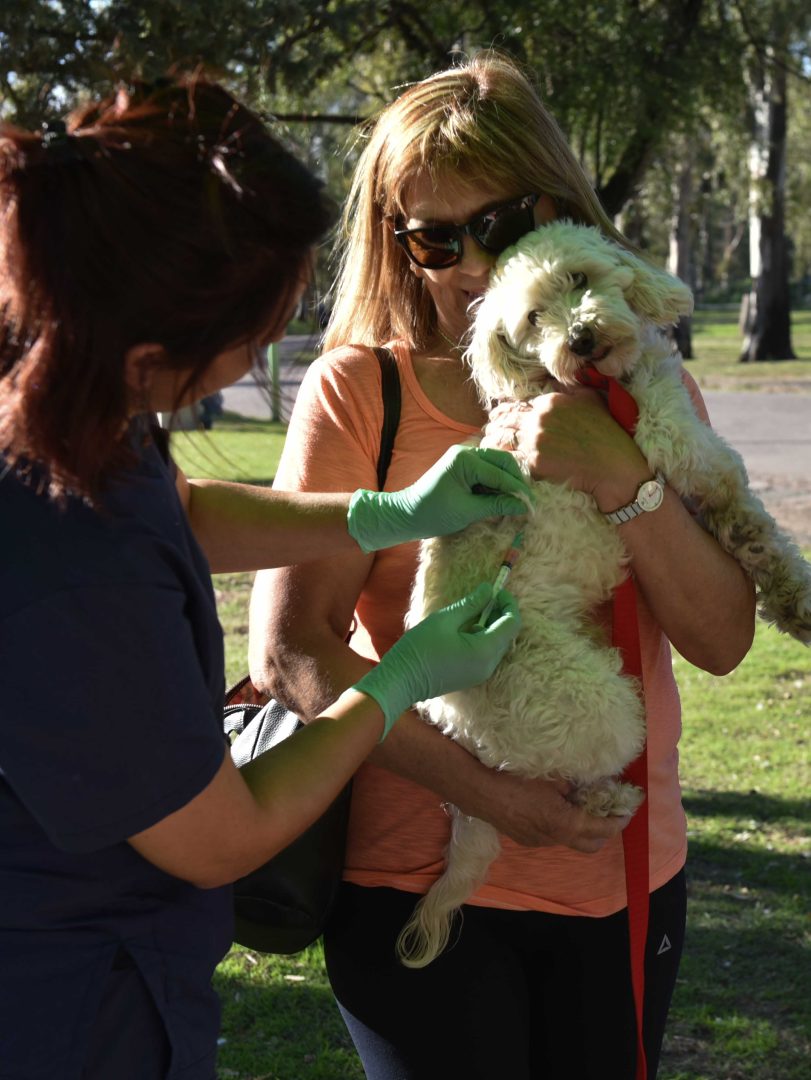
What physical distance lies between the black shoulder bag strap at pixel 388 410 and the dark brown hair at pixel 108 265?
731 millimetres

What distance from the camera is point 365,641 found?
221 centimetres

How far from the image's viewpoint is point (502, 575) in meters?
2.05

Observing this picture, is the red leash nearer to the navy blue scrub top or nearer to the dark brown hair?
the navy blue scrub top

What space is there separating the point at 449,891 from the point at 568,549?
23.8 inches

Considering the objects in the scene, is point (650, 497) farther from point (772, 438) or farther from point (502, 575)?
point (772, 438)

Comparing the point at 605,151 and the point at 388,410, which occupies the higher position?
the point at 605,151

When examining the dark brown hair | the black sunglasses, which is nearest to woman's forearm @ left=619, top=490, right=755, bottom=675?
the black sunglasses

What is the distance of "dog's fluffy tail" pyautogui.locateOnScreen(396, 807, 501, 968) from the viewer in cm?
197

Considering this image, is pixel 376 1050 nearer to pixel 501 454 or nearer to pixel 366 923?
pixel 366 923

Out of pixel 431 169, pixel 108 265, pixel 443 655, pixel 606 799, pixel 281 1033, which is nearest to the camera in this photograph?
pixel 108 265

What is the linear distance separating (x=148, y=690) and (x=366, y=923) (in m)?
0.93

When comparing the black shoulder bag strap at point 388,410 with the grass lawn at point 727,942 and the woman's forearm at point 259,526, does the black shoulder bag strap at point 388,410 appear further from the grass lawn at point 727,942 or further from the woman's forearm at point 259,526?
the grass lawn at point 727,942

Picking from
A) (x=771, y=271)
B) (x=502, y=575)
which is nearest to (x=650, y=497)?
(x=502, y=575)

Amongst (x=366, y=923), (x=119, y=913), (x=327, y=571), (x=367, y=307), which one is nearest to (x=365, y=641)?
(x=327, y=571)
